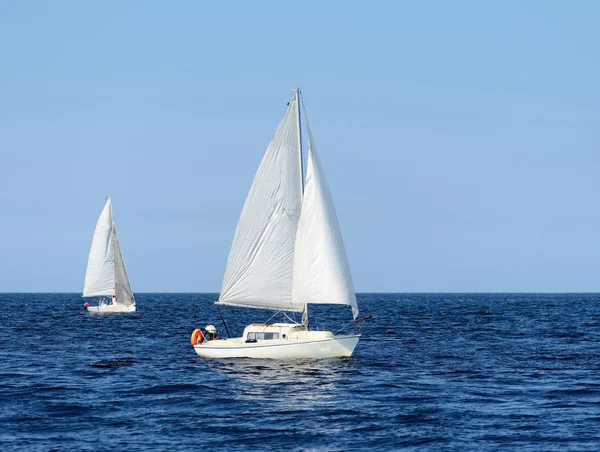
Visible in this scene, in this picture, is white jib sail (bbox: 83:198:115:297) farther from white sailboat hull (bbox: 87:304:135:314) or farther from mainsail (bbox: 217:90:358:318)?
mainsail (bbox: 217:90:358:318)

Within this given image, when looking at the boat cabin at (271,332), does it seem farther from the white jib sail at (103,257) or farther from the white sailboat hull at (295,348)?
the white jib sail at (103,257)

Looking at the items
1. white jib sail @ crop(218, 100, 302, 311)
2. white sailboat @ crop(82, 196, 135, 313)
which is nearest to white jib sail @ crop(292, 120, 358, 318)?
white jib sail @ crop(218, 100, 302, 311)

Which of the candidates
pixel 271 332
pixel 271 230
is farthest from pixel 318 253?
pixel 271 332

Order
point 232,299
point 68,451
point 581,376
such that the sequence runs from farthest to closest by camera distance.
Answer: point 232,299
point 581,376
point 68,451

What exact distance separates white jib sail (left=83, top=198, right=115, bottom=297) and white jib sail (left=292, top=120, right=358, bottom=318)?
236 feet

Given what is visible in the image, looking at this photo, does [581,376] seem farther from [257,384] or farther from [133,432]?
[133,432]

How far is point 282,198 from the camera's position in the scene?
150ft

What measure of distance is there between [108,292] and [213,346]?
2766 inches

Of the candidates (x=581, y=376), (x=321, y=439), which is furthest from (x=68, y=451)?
(x=581, y=376)

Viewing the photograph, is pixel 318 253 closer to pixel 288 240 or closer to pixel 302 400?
pixel 288 240

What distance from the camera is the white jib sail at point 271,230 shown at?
→ 45.3m

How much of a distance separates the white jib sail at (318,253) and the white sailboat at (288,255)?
53 millimetres

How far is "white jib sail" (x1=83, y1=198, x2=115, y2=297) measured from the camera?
11206cm

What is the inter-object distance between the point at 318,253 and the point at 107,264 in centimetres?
7375
